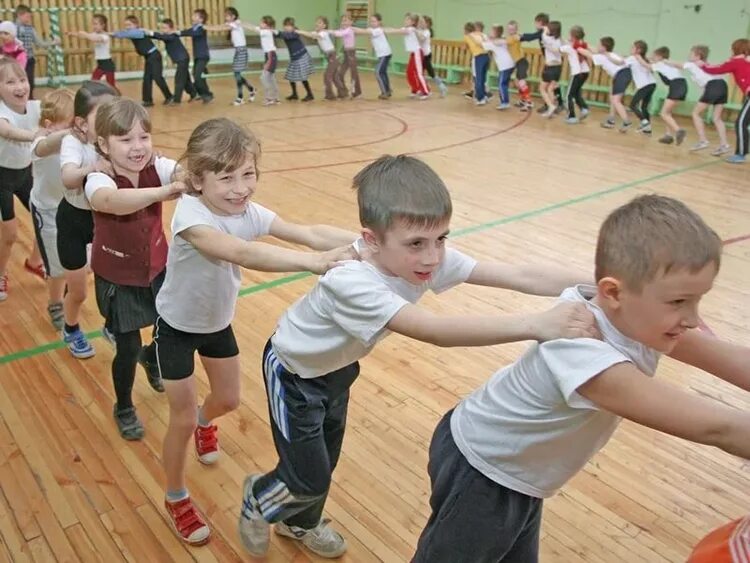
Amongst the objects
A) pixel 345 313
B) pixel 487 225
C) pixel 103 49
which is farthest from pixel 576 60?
pixel 345 313

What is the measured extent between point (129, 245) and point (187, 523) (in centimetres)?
104

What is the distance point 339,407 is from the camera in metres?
1.96

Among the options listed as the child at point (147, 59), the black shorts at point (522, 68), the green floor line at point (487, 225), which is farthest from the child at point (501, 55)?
the child at point (147, 59)

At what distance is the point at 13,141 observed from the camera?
143 inches

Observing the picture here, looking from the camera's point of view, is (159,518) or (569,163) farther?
(569,163)

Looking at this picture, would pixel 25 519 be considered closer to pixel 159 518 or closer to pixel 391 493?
pixel 159 518

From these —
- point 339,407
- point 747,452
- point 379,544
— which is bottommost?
point 379,544

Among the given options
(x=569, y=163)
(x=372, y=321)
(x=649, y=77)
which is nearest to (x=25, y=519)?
(x=372, y=321)

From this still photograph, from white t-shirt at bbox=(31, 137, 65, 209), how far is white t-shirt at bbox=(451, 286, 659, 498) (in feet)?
8.88

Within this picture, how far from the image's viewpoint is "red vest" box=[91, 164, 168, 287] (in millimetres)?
2564

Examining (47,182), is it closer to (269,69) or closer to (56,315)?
(56,315)

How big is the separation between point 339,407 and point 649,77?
30.6ft

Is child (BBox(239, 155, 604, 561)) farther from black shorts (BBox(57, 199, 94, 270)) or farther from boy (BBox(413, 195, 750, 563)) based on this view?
black shorts (BBox(57, 199, 94, 270))

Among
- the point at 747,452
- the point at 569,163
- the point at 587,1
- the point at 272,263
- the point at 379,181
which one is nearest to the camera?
the point at 747,452
